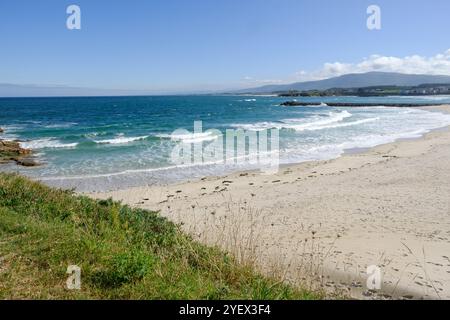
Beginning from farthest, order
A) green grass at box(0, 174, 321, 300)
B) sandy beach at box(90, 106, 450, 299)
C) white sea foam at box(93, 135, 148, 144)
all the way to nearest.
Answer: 1. white sea foam at box(93, 135, 148, 144)
2. sandy beach at box(90, 106, 450, 299)
3. green grass at box(0, 174, 321, 300)

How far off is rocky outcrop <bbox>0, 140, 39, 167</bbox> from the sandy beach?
958 cm

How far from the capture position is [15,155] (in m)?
22.6

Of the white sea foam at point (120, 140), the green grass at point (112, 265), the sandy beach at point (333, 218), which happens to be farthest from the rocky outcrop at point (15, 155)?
the green grass at point (112, 265)

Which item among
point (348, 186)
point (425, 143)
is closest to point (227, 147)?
point (348, 186)

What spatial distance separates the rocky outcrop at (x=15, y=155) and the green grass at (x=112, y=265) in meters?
15.8

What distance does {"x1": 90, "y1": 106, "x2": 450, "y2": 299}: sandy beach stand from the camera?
253 inches

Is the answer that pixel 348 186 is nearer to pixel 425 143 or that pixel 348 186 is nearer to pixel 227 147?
pixel 227 147

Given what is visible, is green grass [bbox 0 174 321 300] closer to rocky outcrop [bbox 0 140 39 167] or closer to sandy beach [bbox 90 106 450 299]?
sandy beach [bbox 90 106 450 299]

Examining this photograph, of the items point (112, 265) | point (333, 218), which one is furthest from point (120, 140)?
point (112, 265)

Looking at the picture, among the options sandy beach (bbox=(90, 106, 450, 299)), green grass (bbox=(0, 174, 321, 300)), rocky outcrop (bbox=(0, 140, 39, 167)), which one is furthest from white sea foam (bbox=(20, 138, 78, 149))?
green grass (bbox=(0, 174, 321, 300))

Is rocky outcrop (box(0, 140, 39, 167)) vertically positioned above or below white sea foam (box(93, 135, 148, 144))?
below

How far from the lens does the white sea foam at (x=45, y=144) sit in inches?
1053

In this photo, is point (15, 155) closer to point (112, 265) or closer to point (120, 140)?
point (120, 140)
